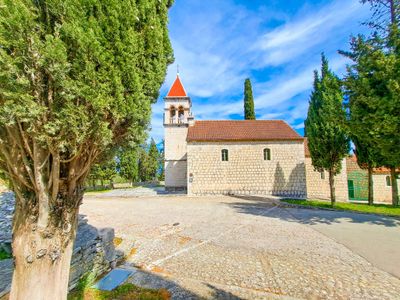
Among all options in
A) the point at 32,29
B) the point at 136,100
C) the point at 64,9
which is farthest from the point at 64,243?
the point at 64,9

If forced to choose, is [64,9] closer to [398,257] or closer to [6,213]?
[6,213]

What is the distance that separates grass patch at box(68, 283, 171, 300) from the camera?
3436mm

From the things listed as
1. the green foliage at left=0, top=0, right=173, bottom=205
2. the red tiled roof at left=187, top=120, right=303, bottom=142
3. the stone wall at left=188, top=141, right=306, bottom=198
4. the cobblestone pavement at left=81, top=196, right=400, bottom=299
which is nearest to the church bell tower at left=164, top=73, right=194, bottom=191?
the red tiled roof at left=187, top=120, right=303, bottom=142

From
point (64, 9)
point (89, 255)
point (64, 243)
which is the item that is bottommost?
point (89, 255)

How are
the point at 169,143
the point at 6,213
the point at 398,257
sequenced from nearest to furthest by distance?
the point at 398,257
the point at 6,213
the point at 169,143

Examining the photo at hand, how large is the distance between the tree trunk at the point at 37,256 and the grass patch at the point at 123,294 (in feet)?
3.03

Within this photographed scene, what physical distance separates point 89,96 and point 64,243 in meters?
2.06

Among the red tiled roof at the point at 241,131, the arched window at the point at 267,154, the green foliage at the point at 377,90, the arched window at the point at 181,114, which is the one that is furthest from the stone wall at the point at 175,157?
the green foliage at the point at 377,90

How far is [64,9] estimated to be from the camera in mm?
2289

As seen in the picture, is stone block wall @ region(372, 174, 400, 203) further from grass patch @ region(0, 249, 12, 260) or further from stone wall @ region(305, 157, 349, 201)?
grass patch @ region(0, 249, 12, 260)

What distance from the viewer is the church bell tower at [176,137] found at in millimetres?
25109

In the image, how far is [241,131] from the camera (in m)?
21.7

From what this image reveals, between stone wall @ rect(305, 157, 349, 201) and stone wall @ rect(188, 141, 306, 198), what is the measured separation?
342 centimetres

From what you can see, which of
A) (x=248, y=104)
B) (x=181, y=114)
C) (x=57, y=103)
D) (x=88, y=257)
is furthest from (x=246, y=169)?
(x=57, y=103)
